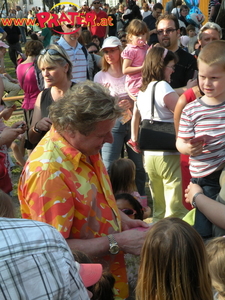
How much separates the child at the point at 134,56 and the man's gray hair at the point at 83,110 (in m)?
2.84

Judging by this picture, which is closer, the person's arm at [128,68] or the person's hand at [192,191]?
the person's hand at [192,191]

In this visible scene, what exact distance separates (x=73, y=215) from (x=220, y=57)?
4.97 feet

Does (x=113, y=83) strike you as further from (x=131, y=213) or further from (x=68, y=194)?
(x=68, y=194)

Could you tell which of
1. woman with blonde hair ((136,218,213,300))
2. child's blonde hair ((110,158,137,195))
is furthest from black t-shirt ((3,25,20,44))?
woman with blonde hair ((136,218,213,300))

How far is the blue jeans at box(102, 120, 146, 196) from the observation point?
15.9 ft

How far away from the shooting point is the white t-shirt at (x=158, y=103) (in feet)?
12.8

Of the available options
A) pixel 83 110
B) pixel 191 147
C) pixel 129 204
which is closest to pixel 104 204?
pixel 83 110

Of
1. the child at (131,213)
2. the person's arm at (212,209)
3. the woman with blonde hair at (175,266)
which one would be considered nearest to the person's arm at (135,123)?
the child at (131,213)

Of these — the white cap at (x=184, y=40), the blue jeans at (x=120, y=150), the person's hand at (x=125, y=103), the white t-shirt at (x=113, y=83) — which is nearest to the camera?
the blue jeans at (x=120, y=150)

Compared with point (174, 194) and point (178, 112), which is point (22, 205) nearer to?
point (178, 112)

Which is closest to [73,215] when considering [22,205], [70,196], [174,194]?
[70,196]

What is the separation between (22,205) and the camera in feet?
7.37

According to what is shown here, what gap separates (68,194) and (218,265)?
854mm

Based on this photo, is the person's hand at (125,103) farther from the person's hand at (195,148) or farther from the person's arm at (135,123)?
the person's hand at (195,148)
